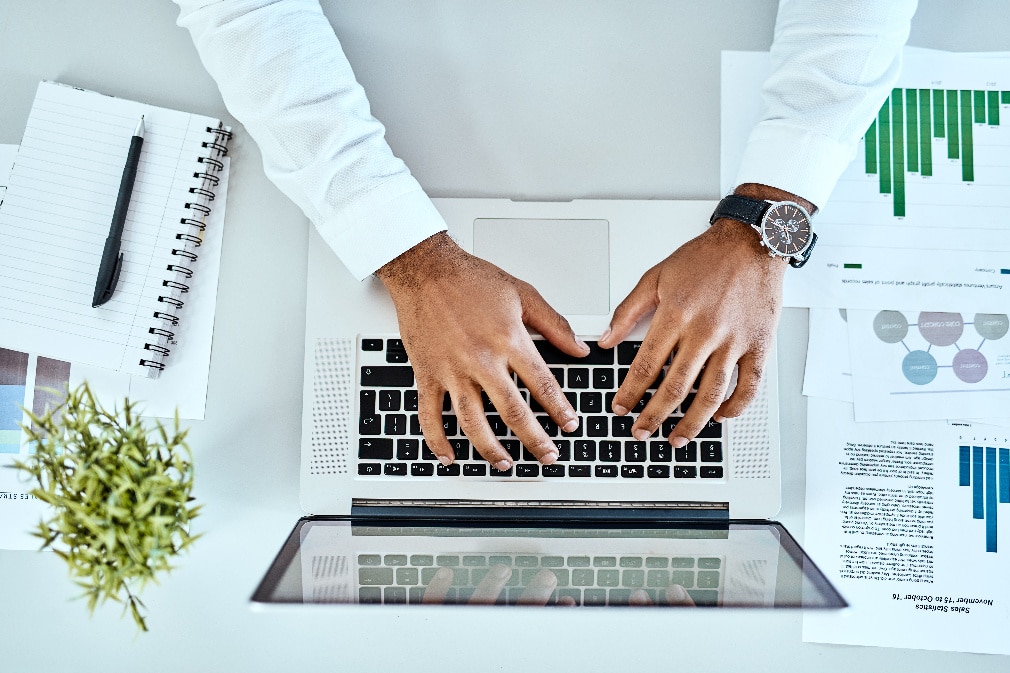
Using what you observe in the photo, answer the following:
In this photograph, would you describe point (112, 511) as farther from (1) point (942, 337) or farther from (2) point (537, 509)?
(1) point (942, 337)

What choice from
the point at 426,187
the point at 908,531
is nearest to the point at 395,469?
the point at 426,187

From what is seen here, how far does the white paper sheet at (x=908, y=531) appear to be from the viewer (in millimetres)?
815

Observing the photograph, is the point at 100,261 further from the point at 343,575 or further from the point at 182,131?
the point at 343,575

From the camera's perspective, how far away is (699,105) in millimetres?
859

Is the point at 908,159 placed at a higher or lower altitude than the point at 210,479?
higher

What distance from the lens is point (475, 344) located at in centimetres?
74

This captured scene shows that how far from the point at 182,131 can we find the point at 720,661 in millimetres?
916

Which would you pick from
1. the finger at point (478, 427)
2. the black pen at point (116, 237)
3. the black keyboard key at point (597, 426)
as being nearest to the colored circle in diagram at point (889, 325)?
the black keyboard key at point (597, 426)

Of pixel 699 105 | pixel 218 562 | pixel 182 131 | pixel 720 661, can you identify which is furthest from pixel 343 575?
pixel 699 105

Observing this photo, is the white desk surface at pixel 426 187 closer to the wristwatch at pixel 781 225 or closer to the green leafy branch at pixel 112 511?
the wristwatch at pixel 781 225

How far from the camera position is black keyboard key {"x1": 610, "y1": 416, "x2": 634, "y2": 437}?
77 cm

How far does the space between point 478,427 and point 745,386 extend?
0.99ft

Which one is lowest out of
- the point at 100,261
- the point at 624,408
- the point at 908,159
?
the point at 624,408

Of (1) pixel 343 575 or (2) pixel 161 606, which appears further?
(2) pixel 161 606
